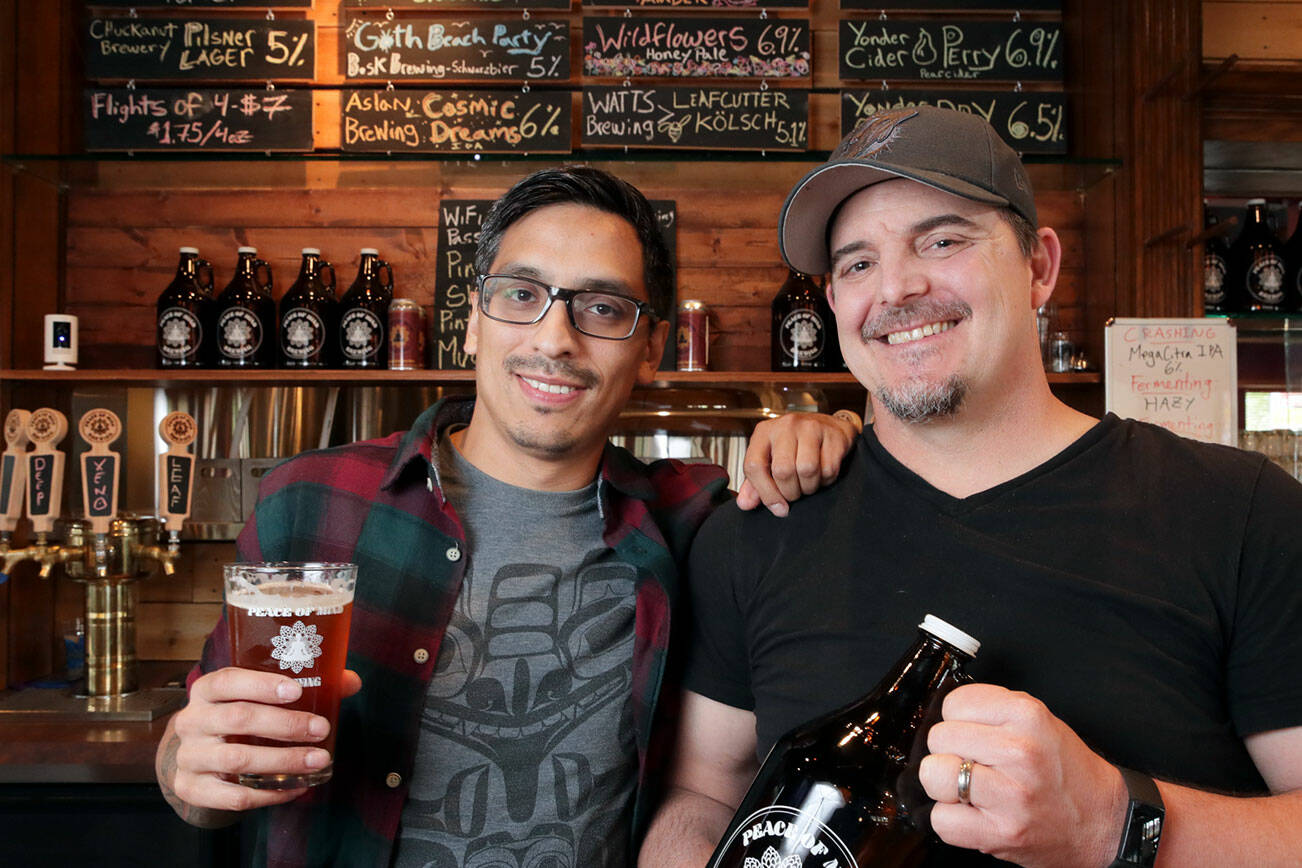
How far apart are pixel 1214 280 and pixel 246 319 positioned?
97.4 inches

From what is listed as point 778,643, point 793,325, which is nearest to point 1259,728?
point 778,643

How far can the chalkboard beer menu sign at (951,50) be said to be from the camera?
261 cm

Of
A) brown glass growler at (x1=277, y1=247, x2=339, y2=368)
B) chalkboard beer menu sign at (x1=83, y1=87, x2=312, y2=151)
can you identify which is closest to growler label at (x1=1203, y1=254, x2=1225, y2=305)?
brown glass growler at (x1=277, y1=247, x2=339, y2=368)

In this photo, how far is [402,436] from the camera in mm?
1389

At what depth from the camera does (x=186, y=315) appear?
2428mm

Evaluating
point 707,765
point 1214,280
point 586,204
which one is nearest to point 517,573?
point 707,765

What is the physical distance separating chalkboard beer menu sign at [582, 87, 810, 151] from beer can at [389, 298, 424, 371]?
64cm

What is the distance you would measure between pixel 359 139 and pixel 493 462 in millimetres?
1519

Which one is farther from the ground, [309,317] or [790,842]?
[309,317]

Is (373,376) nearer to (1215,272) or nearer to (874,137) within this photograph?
(874,137)

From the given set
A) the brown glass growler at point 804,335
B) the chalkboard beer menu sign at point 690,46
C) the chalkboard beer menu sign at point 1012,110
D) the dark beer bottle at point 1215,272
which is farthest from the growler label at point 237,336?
the dark beer bottle at point 1215,272

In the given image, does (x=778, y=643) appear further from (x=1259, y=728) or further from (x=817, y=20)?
(x=817, y=20)

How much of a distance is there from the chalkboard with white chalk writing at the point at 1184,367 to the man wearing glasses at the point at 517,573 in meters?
1.35

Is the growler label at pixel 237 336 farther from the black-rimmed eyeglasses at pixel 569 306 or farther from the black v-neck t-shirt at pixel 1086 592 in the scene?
the black v-neck t-shirt at pixel 1086 592
